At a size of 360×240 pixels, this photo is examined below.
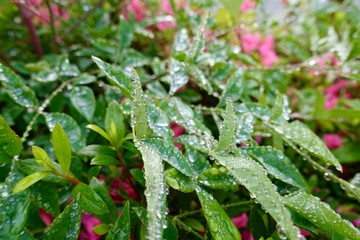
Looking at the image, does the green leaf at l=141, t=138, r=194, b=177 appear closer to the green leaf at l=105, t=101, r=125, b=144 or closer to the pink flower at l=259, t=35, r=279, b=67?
the green leaf at l=105, t=101, r=125, b=144

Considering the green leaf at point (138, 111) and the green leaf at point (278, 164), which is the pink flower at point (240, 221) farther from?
the green leaf at point (138, 111)

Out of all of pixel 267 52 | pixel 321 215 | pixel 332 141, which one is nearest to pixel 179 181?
pixel 321 215

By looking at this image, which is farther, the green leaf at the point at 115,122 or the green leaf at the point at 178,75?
the green leaf at the point at 178,75

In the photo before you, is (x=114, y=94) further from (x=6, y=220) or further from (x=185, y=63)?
(x=6, y=220)

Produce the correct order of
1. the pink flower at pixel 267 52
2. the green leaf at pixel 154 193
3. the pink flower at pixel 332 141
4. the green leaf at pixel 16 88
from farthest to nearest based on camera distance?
1. the pink flower at pixel 267 52
2. the pink flower at pixel 332 141
3. the green leaf at pixel 16 88
4. the green leaf at pixel 154 193

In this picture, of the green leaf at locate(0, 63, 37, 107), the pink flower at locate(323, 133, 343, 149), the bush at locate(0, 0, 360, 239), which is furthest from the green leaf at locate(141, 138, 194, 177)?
the pink flower at locate(323, 133, 343, 149)

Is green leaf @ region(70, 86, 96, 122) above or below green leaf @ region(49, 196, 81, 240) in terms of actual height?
above

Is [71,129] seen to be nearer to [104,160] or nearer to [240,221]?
[104,160]

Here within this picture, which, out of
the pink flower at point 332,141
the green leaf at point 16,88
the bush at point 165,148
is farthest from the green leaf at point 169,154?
the pink flower at point 332,141
